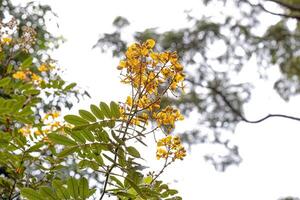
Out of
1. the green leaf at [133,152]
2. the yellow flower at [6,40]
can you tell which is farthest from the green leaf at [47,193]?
the yellow flower at [6,40]

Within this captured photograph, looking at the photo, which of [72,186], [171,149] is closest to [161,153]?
[171,149]

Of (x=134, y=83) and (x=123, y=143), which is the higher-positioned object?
(x=134, y=83)

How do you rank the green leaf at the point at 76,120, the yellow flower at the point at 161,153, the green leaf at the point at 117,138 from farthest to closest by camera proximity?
the yellow flower at the point at 161,153
the green leaf at the point at 76,120
the green leaf at the point at 117,138

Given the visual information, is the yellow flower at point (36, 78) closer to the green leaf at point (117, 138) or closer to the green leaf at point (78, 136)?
the green leaf at point (78, 136)

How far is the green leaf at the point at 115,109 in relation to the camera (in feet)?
4.44

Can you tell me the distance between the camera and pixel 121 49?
33.9ft

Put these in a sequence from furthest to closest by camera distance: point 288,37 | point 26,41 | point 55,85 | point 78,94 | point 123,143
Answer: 1. point 288,37
2. point 78,94
3. point 55,85
4. point 26,41
5. point 123,143

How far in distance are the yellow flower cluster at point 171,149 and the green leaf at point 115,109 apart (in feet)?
0.84

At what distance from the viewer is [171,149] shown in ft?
5.22

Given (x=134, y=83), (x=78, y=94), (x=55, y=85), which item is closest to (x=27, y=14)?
(x=78, y=94)

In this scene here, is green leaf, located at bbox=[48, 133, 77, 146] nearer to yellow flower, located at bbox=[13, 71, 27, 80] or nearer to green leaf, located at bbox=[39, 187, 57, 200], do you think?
green leaf, located at bbox=[39, 187, 57, 200]

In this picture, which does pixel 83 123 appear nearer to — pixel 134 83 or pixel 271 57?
pixel 134 83

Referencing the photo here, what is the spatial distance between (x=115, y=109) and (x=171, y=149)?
0.32 meters

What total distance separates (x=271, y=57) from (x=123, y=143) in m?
9.24
